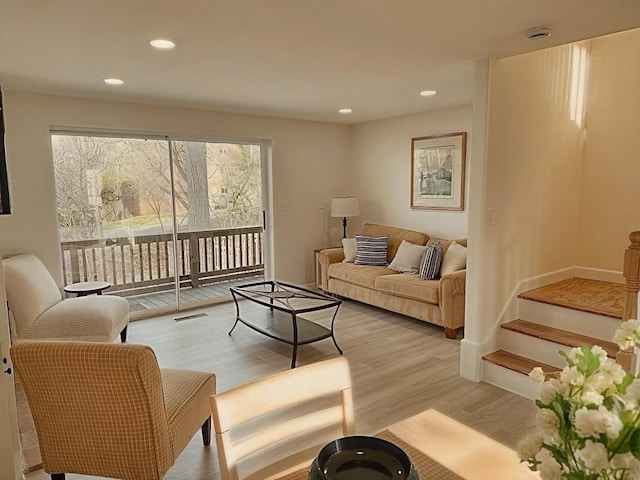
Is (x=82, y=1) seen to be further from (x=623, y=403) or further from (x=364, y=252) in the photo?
(x=364, y=252)

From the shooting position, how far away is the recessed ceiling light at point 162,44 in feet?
8.64

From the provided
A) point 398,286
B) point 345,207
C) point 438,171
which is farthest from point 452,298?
point 345,207

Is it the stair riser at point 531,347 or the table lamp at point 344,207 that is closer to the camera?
the stair riser at point 531,347

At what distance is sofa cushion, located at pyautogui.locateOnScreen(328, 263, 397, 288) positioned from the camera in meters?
5.07

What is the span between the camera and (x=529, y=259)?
12.0ft

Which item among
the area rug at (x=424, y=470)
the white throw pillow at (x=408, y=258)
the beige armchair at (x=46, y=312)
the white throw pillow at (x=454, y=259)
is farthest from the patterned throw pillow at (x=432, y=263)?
the area rug at (x=424, y=470)

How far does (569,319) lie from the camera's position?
330 cm

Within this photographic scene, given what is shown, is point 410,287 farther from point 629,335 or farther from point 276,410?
point 629,335

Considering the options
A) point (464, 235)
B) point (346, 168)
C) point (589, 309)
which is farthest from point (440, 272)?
point (346, 168)

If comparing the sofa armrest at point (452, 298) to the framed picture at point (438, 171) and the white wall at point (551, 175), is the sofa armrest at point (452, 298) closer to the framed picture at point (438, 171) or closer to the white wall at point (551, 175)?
the white wall at point (551, 175)

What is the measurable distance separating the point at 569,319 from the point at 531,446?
305cm

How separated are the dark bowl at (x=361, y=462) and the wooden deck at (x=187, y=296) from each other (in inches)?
181

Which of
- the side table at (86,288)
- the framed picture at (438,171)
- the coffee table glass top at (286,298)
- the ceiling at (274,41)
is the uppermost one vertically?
the ceiling at (274,41)

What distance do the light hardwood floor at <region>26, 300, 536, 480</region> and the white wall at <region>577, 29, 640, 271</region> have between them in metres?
1.71
